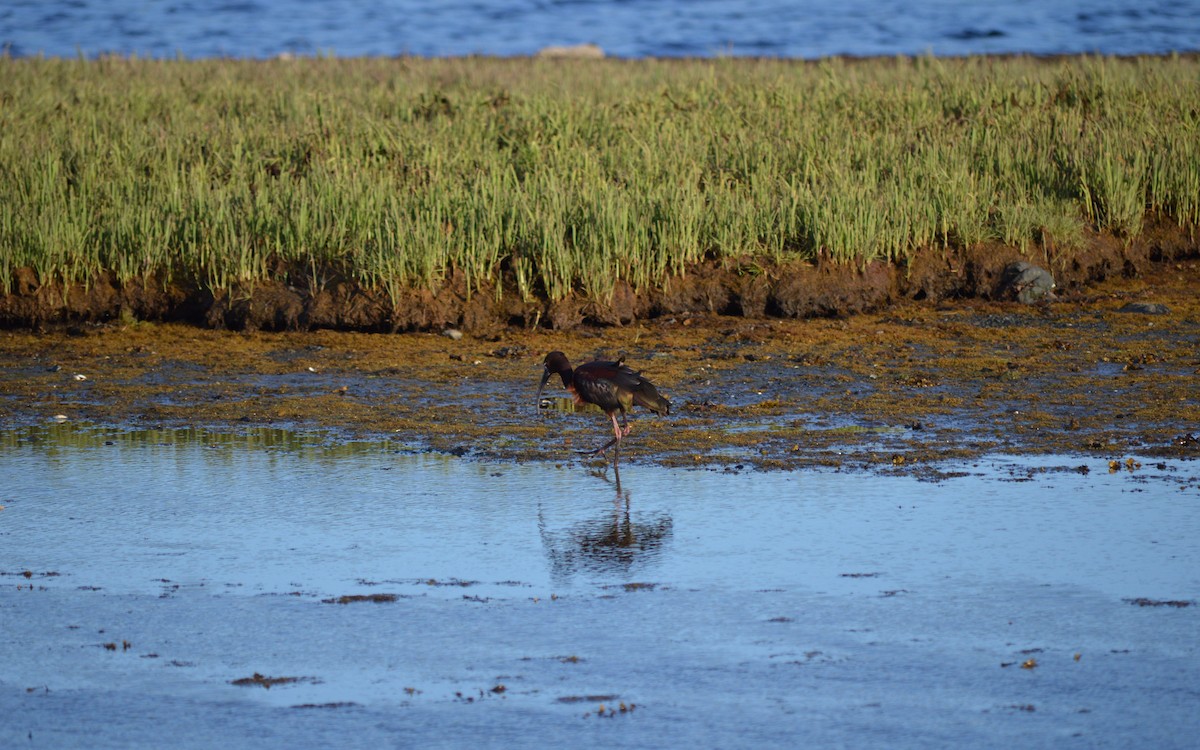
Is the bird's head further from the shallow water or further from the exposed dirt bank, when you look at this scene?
the exposed dirt bank

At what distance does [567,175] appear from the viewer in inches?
453

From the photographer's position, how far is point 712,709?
163 inches

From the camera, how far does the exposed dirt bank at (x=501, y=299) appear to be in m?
10.0

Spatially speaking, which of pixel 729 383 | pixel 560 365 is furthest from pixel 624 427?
pixel 729 383

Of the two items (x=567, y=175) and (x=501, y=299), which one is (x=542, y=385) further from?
(x=567, y=175)

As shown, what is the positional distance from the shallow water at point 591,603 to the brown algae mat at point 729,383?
0.51 m

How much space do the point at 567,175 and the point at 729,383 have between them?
3.39 meters

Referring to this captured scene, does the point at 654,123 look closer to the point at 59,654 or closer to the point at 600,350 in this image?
the point at 600,350

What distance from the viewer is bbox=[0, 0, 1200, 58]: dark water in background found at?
104ft

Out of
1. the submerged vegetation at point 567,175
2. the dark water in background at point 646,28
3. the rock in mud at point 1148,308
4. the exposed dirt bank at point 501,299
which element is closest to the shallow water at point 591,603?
the exposed dirt bank at point 501,299

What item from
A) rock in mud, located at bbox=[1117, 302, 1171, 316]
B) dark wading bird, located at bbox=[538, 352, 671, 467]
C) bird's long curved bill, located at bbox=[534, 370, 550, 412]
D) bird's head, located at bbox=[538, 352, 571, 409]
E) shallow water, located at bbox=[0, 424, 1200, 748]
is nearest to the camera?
shallow water, located at bbox=[0, 424, 1200, 748]

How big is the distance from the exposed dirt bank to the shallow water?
2969 millimetres

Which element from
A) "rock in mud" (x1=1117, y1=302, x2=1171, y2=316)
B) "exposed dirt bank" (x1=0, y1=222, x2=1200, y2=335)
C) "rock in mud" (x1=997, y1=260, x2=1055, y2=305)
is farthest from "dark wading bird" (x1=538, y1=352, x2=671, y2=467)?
"rock in mud" (x1=1117, y1=302, x2=1171, y2=316)

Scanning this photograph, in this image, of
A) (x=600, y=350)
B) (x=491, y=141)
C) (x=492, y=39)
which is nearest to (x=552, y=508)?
(x=600, y=350)
